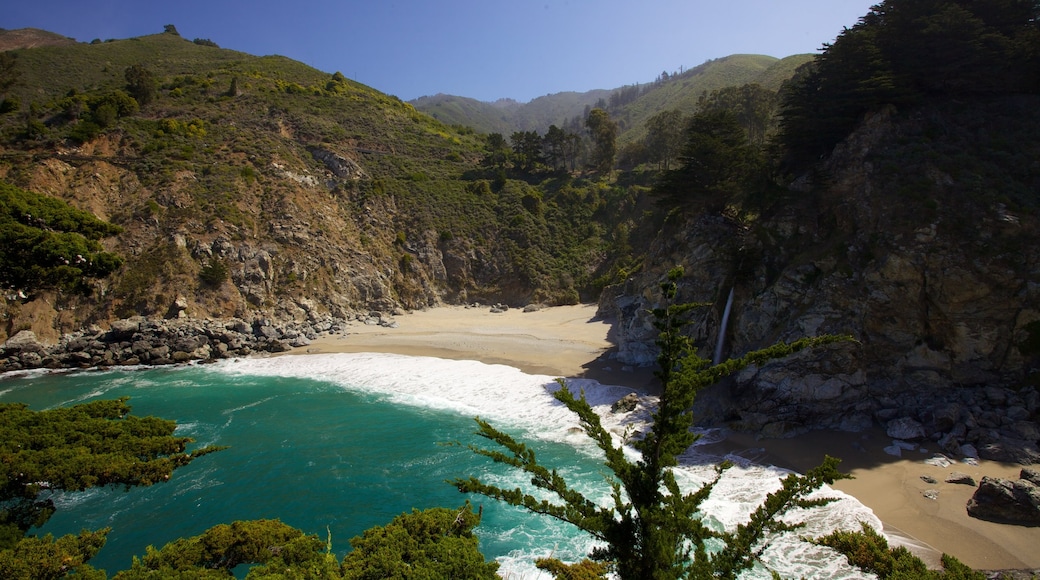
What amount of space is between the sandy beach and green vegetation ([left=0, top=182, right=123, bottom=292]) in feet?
66.0

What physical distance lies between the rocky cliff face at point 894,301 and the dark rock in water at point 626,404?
10.6 feet

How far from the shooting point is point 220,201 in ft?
137

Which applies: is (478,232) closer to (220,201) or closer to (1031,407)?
(220,201)

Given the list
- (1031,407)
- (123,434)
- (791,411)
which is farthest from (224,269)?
(1031,407)

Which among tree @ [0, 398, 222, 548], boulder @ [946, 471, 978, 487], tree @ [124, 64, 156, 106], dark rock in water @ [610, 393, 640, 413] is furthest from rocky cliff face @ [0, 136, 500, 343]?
boulder @ [946, 471, 978, 487]

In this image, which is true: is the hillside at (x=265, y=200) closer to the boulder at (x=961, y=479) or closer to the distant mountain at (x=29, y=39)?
the distant mountain at (x=29, y=39)

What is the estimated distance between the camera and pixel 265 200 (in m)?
44.7

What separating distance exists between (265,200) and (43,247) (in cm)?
3562

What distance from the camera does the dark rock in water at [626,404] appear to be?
21.5 m

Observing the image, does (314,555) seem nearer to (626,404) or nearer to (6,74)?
(626,404)

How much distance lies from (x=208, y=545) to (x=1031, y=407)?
24446mm

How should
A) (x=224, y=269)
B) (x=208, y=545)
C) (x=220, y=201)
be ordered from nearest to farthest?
(x=208, y=545)
(x=224, y=269)
(x=220, y=201)

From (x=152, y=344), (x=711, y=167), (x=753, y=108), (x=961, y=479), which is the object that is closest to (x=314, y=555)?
(x=961, y=479)

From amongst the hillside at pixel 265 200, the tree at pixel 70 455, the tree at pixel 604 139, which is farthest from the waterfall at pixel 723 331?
the tree at pixel 604 139
